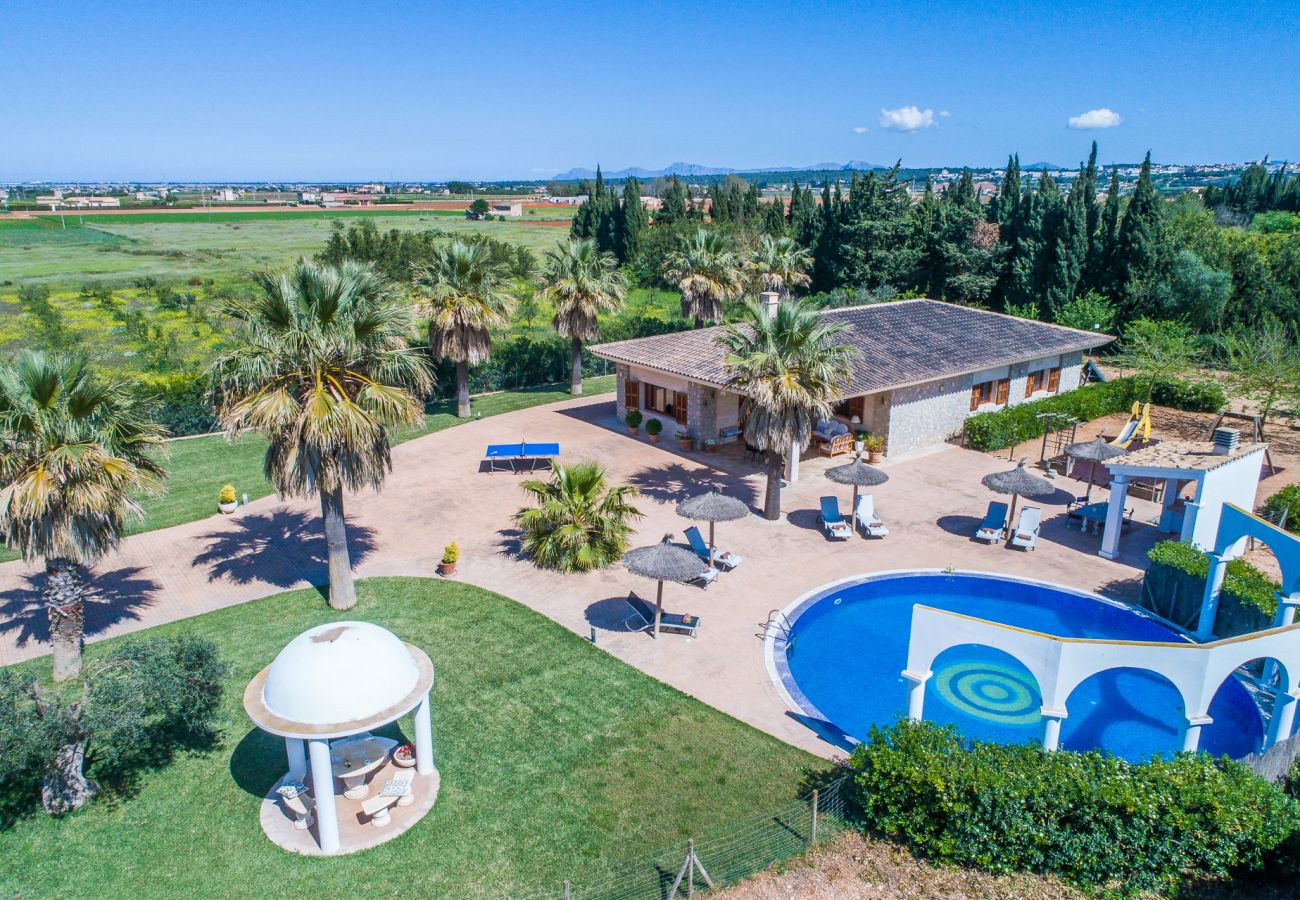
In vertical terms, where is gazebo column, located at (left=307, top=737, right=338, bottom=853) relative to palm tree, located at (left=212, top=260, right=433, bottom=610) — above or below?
below

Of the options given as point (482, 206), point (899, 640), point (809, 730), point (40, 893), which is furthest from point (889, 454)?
point (482, 206)

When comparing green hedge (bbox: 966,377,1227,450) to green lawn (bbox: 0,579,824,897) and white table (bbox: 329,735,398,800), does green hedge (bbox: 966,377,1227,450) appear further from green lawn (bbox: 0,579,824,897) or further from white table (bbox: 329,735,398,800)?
white table (bbox: 329,735,398,800)

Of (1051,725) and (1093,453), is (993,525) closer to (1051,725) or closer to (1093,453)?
(1093,453)

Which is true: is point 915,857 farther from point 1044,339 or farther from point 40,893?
point 1044,339

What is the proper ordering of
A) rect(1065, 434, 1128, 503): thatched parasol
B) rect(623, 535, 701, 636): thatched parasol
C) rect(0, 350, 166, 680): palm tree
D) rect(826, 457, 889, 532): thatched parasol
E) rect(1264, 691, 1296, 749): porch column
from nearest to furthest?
1. rect(0, 350, 166, 680): palm tree
2. rect(1264, 691, 1296, 749): porch column
3. rect(623, 535, 701, 636): thatched parasol
4. rect(826, 457, 889, 532): thatched parasol
5. rect(1065, 434, 1128, 503): thatched parasol

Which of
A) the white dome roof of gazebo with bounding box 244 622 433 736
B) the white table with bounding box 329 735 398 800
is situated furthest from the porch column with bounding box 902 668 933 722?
the white table with bounding box 329 735 398 800

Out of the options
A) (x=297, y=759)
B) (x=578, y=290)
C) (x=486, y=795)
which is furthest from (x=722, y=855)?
(x=578, y=290)

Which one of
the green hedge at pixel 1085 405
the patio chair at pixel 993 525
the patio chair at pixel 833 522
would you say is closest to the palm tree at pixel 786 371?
the patio chair at pixel 833 522
